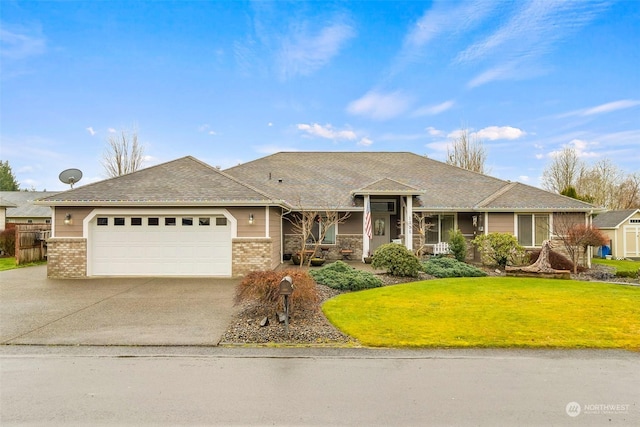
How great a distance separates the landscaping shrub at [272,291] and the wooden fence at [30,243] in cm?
1599

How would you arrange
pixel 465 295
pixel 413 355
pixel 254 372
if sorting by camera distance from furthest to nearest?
pixel 465 295 < pixel 413 355 < pixel 254 372

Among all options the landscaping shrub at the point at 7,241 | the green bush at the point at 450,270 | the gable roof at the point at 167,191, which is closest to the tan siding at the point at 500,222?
the green bush at the point at 450,270

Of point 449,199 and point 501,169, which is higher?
point 501,169

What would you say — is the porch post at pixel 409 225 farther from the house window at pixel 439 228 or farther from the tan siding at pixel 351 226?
the tan siding at pixel 351 226

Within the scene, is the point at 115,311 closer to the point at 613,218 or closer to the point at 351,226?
the point at 351,226

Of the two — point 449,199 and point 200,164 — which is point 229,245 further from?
point 449,199

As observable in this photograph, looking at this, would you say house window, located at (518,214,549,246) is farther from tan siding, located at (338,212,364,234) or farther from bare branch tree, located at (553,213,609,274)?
→ tan siding, located at (338,212,364,234)

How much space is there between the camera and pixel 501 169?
33.4 metres

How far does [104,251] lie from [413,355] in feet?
38.6

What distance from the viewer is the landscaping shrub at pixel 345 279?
1032 centimetres

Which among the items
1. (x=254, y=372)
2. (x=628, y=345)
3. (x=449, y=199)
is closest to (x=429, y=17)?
(x=449, y=199)

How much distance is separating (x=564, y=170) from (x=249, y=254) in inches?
1393

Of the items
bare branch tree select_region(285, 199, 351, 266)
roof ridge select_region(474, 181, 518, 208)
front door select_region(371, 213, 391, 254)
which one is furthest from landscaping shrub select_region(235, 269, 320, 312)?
roof ridge select_region(474, 181, 518, 208)

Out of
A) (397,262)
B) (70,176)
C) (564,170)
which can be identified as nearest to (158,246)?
(70,176)
